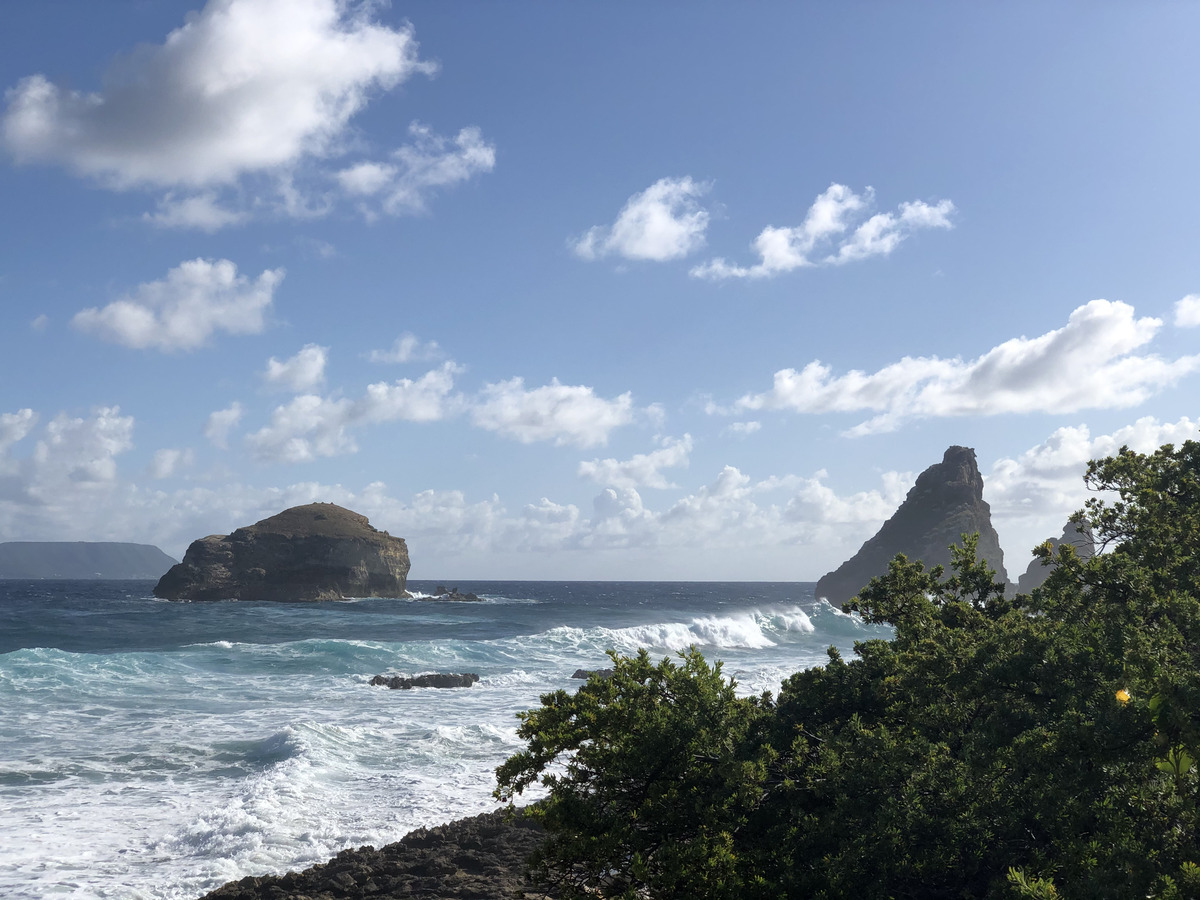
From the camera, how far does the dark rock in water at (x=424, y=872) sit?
11.3m

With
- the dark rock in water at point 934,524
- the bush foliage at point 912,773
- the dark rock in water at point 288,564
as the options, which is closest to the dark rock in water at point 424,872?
the bush foliage at point 912,773

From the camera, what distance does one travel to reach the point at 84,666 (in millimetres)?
34062

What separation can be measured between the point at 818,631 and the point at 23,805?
233 ft

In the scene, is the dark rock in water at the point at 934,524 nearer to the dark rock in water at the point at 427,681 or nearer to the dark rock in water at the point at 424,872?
the dark rock in water at the point at 427,681

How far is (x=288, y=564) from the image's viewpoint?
10331 cm

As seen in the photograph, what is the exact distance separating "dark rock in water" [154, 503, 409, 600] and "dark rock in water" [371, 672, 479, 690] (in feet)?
247

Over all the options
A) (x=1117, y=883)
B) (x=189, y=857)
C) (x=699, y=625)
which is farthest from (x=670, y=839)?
(x=699, y=625)

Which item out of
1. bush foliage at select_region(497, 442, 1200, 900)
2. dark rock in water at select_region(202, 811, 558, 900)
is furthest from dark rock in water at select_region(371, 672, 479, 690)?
bush foliage at select_region(497, 442, 1200, 900)

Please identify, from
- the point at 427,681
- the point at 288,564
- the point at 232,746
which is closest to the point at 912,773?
the point at 232,746

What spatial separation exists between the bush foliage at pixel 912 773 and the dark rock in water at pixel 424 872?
10.2ft

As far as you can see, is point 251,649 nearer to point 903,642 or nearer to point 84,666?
point 84,666

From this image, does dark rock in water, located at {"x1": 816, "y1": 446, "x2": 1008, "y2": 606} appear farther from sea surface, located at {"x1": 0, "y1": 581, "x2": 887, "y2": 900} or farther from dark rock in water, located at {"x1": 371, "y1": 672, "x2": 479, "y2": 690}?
dark rock in water, located at {"x1": 371, "y1": 672, "x2": 479, "y2": 690}

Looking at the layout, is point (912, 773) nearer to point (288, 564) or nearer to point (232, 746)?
point (232, 746)

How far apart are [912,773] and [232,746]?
17.8 m
